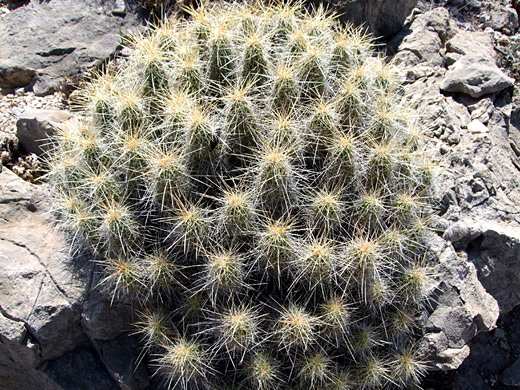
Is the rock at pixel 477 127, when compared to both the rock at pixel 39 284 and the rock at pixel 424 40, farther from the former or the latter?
the rock at pixel 39 284

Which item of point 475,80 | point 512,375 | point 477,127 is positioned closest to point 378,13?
point 475,80

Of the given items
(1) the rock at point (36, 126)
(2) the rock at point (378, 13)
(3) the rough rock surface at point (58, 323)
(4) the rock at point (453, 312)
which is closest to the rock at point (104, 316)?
(3) the rough rock surface at point (58, 323)

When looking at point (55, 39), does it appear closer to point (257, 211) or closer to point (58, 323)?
point (58, 323)

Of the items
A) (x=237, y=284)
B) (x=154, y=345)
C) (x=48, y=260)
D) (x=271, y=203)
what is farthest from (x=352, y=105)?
(x=48, y=260)

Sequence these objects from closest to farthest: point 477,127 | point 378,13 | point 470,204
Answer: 1. point 470,204
2. point 477,127
3. point 378,13

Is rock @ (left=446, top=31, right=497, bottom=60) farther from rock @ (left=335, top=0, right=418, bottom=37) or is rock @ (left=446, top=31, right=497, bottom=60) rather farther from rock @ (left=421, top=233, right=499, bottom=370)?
rock @ (left=421, top=233, right=499, bottom=370)

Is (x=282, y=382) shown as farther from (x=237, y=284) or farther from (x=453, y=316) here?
(x=453, y=316)

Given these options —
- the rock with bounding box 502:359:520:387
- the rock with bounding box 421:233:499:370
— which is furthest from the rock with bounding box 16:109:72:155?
the rock with bounding box 502:359:520:387
